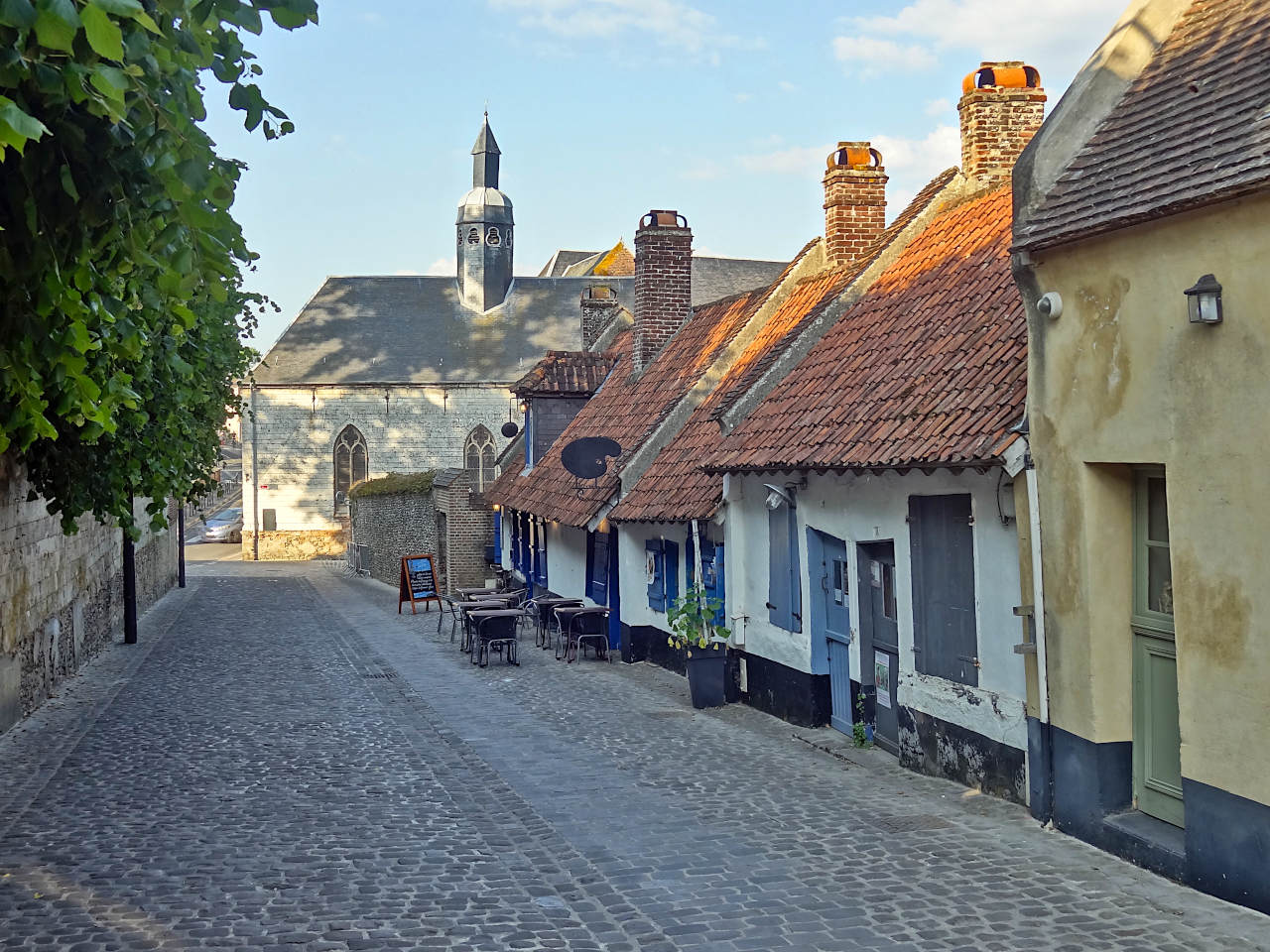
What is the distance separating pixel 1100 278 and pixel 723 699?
7.68 meters

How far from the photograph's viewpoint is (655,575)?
1769cm

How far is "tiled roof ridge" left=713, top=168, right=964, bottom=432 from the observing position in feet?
47.7

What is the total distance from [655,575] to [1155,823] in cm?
1032

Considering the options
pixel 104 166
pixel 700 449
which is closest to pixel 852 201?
pixel 700 449

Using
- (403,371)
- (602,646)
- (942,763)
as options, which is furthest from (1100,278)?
(403,371)

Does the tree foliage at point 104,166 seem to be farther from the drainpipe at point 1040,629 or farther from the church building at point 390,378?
the church building at point 390,378

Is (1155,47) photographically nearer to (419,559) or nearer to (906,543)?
(906,543)

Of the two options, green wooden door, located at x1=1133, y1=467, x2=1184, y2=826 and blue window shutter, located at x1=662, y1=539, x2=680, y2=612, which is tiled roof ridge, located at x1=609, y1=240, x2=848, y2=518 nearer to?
blue window shutter, located at x1=662, y1=539, x2=680, y2=612

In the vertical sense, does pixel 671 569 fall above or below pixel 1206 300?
below

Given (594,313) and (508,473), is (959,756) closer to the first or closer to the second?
(508,473)

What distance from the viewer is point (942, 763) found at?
10055 mm

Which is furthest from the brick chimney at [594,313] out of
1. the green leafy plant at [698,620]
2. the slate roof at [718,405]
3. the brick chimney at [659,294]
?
the green leafy plant at [698,620]

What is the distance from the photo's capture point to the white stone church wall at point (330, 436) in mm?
52906

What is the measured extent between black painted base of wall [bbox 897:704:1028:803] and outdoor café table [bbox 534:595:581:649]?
10096 mm
